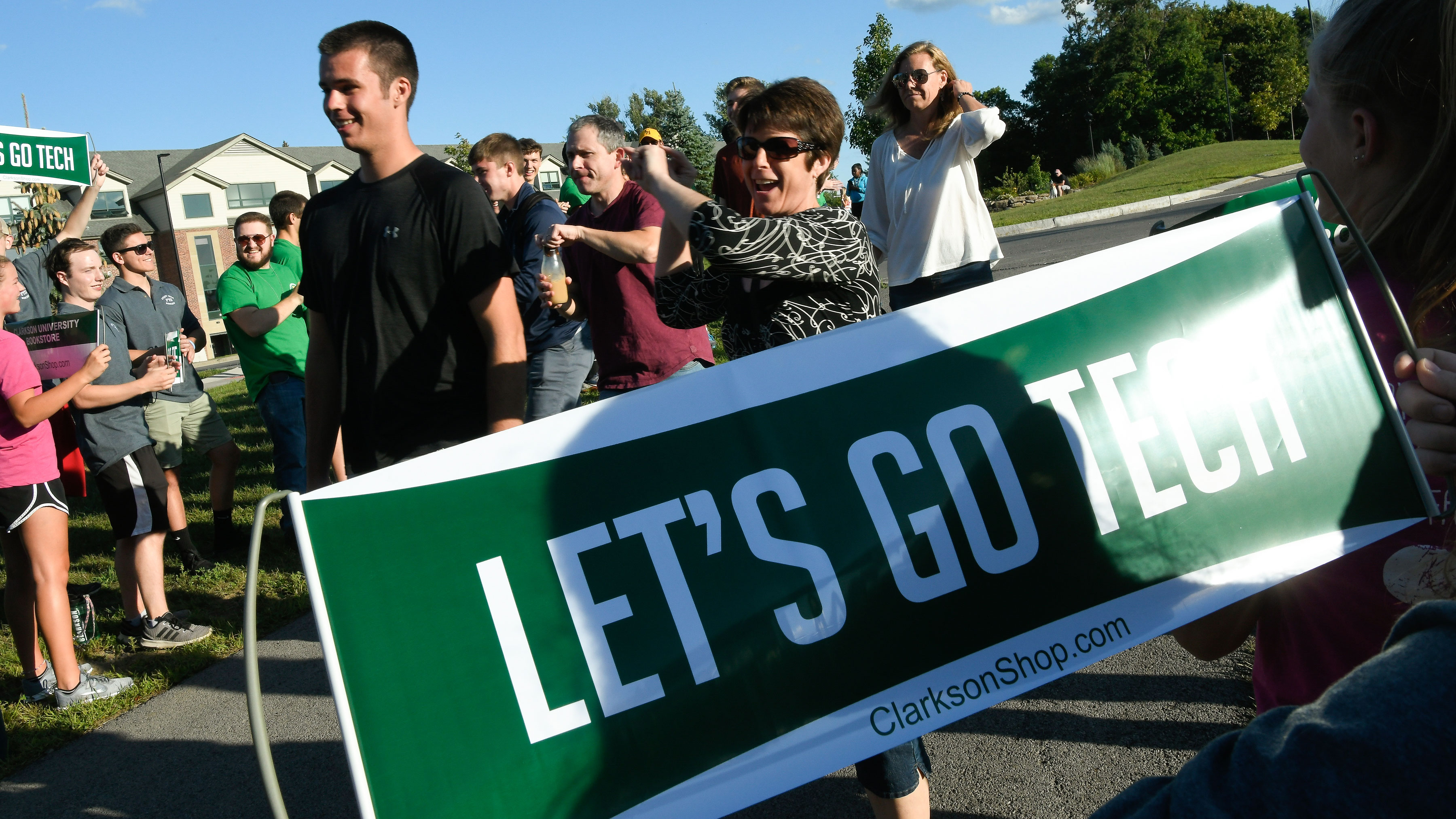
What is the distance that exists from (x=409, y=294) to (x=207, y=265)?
6506 cm

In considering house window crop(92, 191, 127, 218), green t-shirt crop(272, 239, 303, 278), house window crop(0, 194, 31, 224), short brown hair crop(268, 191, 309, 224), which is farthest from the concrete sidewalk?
house window crop(92, 191, 127, 218)

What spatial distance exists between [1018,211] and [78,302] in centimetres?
2953

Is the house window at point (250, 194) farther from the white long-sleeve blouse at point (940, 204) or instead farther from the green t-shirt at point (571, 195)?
the white long-sleeve blouse at point (940, 204)

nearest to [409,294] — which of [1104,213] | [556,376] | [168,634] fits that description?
[556,376]

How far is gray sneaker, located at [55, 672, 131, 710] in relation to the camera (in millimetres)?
4500

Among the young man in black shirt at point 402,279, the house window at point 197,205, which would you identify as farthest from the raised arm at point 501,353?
the house window at point 197,205

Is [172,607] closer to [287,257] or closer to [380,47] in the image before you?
[287,257]

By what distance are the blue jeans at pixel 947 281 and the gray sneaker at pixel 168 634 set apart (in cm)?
442

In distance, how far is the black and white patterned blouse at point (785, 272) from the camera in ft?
7.14

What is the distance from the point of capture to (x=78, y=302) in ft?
17.4

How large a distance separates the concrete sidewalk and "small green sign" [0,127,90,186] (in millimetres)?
4767

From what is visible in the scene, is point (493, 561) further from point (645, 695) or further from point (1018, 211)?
point (1018, 211)

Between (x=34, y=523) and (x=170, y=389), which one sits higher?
(x=170, y=389)

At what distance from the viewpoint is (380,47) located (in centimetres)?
283
